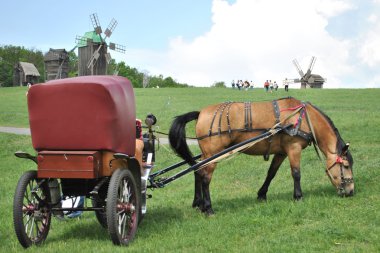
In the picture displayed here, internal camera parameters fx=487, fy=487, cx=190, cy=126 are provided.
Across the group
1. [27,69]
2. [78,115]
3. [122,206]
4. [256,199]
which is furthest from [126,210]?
[27,69]

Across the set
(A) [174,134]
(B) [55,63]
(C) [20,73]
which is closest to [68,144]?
(A) [174,134]

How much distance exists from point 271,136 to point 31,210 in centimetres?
462

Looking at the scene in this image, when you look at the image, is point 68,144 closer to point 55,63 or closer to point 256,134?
point 256,134

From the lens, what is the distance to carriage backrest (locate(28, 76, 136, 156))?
684 cm

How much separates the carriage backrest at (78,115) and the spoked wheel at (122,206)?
452 millimetres

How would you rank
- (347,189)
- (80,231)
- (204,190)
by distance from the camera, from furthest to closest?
1. (347,189)
2. (204,190)
3. (80,231)

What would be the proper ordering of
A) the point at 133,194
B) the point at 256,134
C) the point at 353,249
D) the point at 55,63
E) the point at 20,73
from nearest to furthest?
the point at 353,249, the point at 133,194, the point at 256,134, the point at 55,63, the point at 20,73

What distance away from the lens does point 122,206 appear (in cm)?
697

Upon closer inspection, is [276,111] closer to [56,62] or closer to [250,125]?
[250,125]

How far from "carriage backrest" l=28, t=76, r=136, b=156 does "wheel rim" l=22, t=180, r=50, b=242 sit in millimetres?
710

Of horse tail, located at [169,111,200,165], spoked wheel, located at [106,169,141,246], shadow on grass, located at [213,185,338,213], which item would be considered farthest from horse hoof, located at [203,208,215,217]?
spoked wheel, located at [106,169,141,246]

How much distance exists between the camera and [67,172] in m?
6.83

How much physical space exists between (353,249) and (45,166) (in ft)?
14.0

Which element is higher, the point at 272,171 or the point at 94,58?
the point at 94,58
